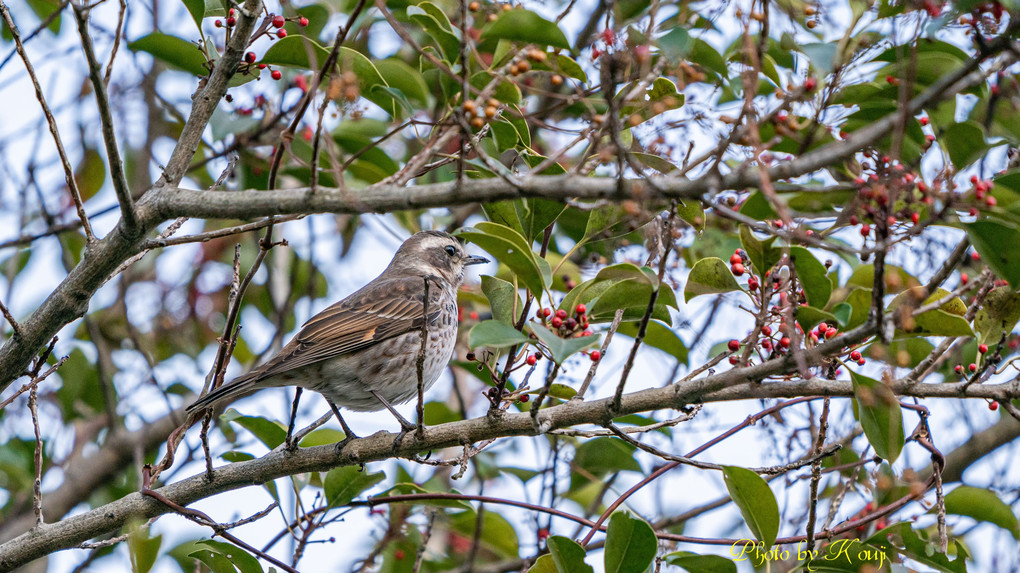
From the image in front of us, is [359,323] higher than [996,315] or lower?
higher

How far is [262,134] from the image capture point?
612cm

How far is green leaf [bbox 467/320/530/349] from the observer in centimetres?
318

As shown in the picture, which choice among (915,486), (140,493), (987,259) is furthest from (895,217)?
(140,493)

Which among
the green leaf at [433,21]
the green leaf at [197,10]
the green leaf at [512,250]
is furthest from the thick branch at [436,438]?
the green leaf at [197,10]

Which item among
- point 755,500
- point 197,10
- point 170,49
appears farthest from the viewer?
point 170,49

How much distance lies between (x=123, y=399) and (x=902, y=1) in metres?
6.58

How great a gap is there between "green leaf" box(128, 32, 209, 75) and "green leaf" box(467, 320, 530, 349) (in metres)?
3.01

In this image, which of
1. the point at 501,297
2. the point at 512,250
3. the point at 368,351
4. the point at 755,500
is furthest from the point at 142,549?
the point at 755,500

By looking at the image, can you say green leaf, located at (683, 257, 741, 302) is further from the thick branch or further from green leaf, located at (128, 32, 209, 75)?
green leaf, located at (128, 32, 209, 75)

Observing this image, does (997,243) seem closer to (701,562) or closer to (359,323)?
(701,562)

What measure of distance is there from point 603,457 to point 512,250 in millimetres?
2832

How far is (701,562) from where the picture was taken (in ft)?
12.4

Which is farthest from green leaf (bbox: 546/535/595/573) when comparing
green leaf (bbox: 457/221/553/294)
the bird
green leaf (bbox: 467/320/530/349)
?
the bird

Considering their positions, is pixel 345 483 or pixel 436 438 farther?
pixel 345 483
